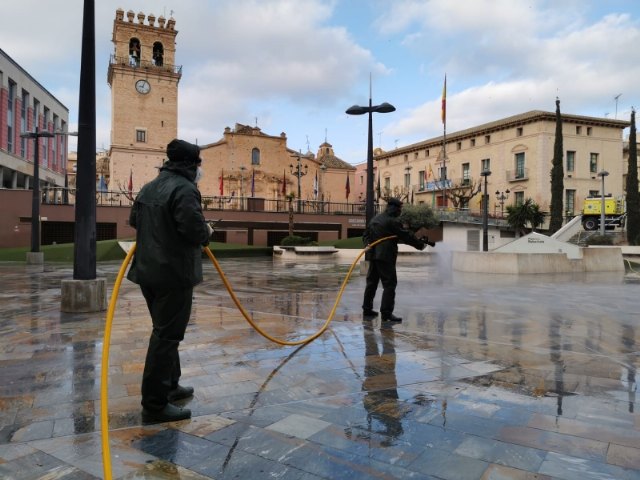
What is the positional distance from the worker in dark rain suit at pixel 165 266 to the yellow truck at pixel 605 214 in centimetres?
4647

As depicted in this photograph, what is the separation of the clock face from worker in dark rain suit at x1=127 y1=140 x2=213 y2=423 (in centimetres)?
6060

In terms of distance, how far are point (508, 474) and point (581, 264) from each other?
18868mm

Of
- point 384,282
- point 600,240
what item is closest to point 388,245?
point 384,282

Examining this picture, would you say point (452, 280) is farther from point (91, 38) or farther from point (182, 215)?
point (182, 215)

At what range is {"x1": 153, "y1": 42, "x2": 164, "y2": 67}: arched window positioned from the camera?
2381 inches

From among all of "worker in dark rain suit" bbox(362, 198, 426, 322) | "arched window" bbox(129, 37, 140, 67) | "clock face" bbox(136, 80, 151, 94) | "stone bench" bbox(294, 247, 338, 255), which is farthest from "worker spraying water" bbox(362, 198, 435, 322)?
"arched window" bbox(129, 37, 140, 67)

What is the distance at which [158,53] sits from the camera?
60.9m

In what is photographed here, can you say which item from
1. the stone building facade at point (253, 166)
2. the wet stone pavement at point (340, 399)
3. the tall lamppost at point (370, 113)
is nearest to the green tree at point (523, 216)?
the stone building facade at point (253, 166)

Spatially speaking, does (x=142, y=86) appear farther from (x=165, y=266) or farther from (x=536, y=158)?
(x=165, y=266)

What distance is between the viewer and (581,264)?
64.0ft

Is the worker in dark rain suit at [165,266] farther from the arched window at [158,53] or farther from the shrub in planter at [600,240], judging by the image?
the arched window at [158,53]

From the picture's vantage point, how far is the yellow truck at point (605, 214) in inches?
1720

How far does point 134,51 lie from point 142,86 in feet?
14.5

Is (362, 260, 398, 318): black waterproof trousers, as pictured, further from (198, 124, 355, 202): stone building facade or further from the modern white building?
(198, 124, 355, 202): stone building facade
